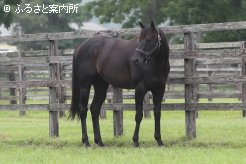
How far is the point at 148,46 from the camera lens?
10.2 metres

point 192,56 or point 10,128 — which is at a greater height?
point 192,56

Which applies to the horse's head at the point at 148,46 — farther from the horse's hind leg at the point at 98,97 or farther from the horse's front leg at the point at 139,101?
the horse's hind leg at the point at 98,97

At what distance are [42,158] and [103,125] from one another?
5.16 metres

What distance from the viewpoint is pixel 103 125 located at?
14.2 m

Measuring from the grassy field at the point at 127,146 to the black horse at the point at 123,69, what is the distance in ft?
1.68

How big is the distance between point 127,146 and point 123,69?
1.42 meters

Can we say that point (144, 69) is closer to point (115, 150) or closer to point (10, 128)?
point (115, 150)

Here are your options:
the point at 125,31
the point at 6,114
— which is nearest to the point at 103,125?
the point at 125,31

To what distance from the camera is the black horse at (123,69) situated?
33.7ft

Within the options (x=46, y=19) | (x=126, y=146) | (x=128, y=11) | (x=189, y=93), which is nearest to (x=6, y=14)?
(x=128, y=11)

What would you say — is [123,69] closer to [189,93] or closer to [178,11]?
[189,93]

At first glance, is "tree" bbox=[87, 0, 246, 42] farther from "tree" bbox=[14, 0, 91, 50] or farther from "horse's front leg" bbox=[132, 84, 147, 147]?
"horse's front leg" bbox=[132, 84, 147, 147]

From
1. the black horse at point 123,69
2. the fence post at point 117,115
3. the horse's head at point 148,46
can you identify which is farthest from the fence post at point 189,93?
the fence post at point 117,115

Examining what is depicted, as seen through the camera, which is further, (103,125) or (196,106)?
(103,125)
